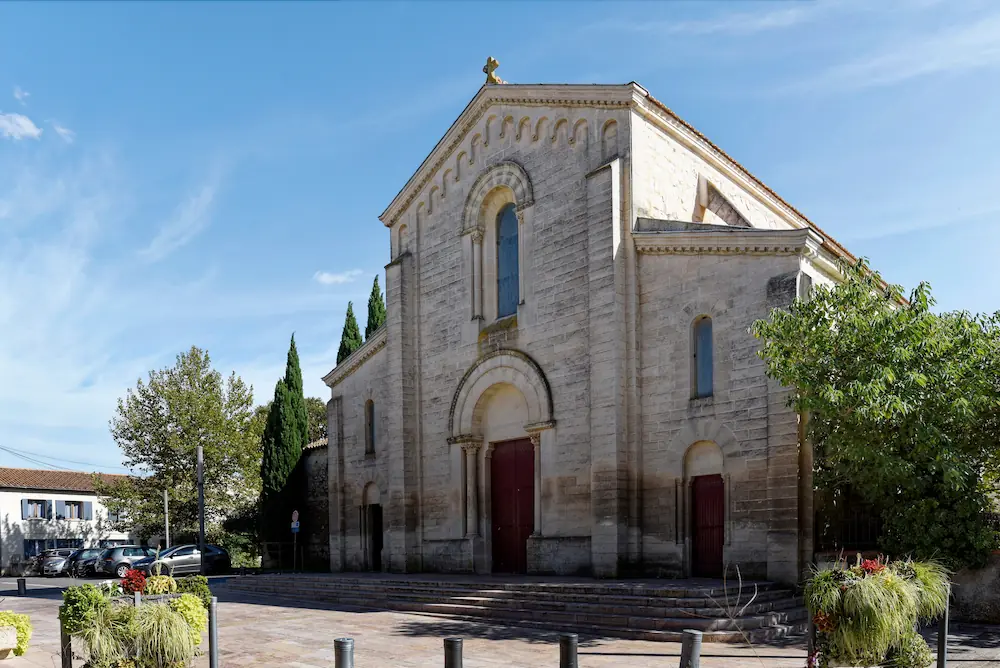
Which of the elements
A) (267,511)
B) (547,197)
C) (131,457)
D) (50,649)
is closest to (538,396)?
(547,197)

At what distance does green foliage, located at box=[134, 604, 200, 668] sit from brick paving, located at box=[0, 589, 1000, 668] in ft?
8.98

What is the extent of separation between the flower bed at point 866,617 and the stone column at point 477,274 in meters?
15.0

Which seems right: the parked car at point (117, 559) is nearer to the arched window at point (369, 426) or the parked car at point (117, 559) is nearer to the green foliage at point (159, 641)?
the arched window at point (369, 426)

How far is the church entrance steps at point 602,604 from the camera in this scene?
14047 millimetres

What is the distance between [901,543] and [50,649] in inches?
563

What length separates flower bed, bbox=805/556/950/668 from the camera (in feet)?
30.1

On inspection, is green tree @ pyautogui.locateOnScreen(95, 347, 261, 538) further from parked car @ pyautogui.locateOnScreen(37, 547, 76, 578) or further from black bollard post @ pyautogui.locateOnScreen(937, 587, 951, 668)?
black bollard post @ pyautogui.locateOnScreen(937, 587, 951, 668)

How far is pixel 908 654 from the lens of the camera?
31.6 ft

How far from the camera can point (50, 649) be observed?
46.7 ft

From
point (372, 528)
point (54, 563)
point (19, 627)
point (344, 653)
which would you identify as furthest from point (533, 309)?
point (54, 563)

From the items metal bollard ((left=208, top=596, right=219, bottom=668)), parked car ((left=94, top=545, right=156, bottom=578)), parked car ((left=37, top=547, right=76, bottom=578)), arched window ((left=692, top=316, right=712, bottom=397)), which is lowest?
parked car ((left=37, top=547, right=76, bottom=578))

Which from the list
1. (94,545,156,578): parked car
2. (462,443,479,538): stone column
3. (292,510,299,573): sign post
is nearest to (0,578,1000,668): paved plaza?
(462,443,479,538): stone column

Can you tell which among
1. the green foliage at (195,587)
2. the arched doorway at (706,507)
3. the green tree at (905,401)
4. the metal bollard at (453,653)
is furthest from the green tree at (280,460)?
the metal bollard at (453,653)

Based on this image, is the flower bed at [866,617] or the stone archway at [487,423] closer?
the flower bed at [866,617]
